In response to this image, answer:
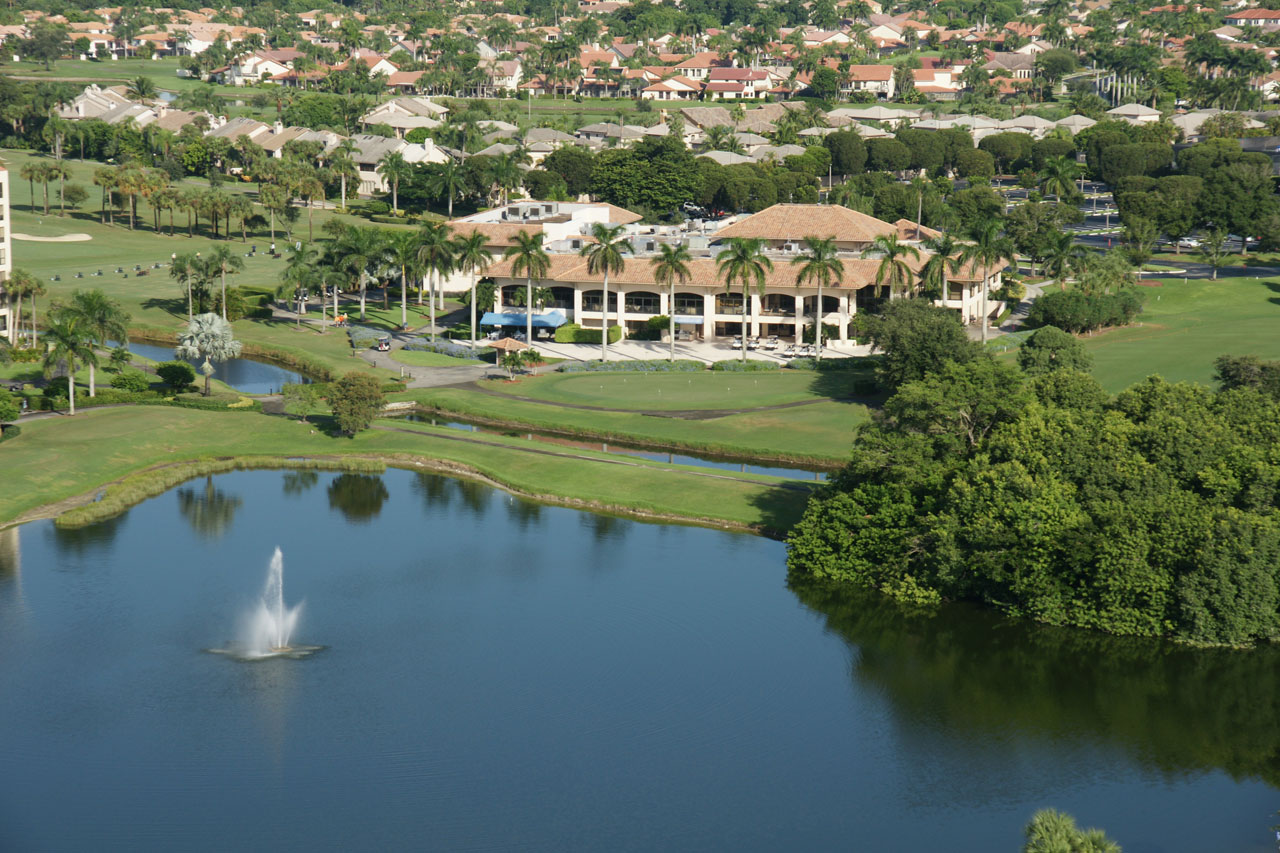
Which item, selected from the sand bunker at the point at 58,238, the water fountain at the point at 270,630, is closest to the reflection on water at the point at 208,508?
the water fountain at the point at 270,630

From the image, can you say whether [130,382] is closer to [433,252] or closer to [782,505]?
[433,252]

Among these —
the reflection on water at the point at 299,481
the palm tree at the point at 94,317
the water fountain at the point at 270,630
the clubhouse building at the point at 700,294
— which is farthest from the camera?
the clubhouse building at the point at 700,294

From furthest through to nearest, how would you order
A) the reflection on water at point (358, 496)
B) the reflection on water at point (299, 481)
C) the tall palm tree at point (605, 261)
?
1. the tall palm tree at point (605, 261)
2. the reflection on water at point (299, 481)
3. the reflection on water at point (358, 496)

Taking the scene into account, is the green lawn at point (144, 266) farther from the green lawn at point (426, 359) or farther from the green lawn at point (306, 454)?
the green lawn at point (306, 454)

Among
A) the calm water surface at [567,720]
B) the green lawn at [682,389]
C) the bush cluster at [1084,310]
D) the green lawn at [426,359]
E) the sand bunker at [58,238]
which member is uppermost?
the sand bunker at [58,238]

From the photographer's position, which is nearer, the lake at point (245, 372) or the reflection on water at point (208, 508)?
the reflection on water at point (208, 508)

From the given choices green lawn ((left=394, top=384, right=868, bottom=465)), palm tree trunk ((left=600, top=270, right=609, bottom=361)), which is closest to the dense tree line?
green lawn ((left=394, top=384, right=868, bottom=465))
